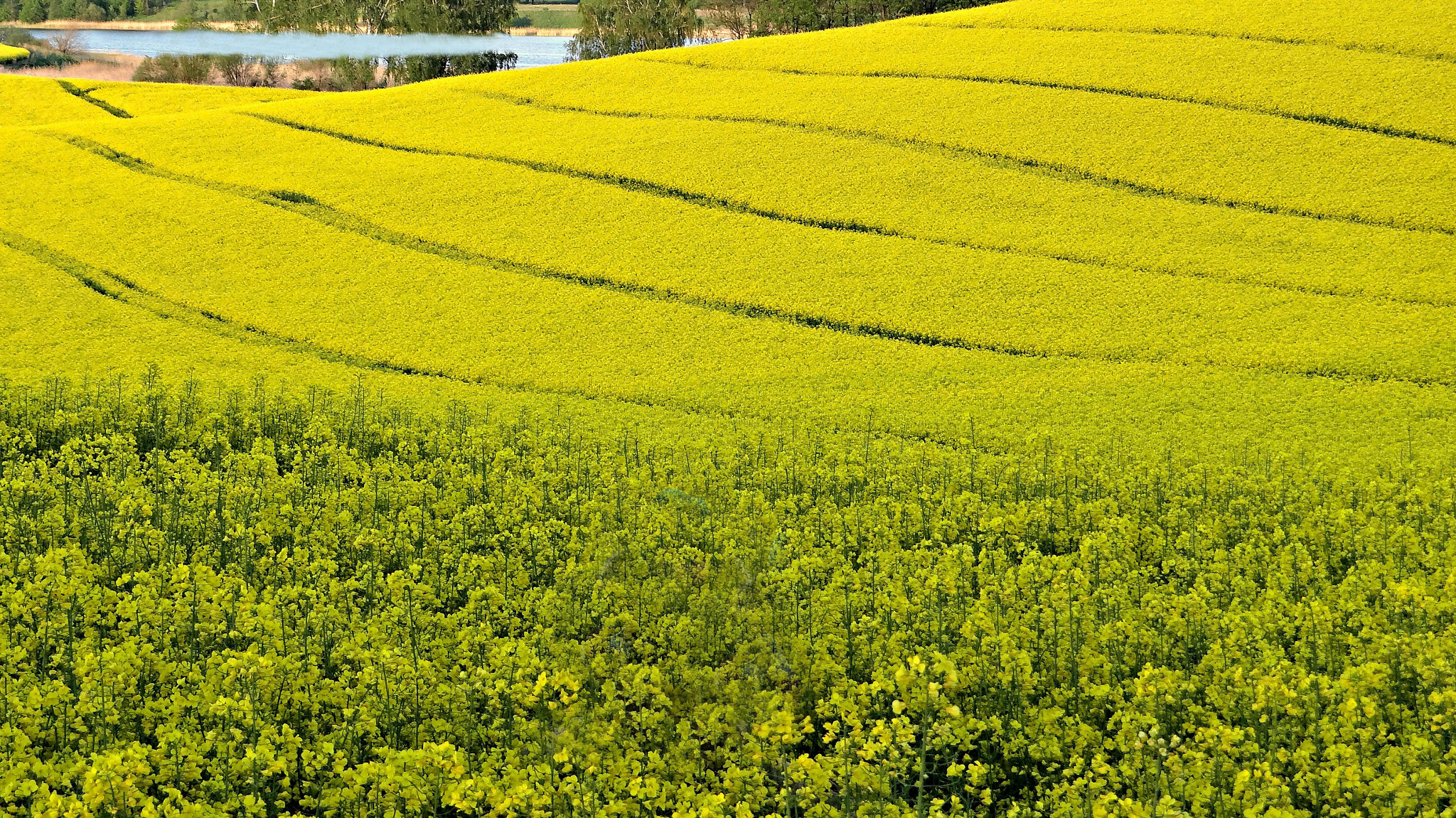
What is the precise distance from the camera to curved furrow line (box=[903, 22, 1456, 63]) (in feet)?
91.8

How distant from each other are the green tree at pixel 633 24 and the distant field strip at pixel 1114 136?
26.7m

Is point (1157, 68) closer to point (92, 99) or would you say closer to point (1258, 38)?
point (1258, 38)

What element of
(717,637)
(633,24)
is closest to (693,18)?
(633,24)

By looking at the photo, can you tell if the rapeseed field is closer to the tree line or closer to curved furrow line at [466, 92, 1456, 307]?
curved furrow line at [466, 92, 1456, 307]

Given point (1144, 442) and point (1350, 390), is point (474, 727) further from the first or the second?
point (1350, 390)

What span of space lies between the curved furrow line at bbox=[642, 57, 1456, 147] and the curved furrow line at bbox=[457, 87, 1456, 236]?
11.8ft

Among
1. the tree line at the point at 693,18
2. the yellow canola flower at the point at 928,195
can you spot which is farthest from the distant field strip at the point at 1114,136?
the tree line at the point at 693,18

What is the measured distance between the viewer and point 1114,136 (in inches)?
1007

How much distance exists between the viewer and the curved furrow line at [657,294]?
57.2ft

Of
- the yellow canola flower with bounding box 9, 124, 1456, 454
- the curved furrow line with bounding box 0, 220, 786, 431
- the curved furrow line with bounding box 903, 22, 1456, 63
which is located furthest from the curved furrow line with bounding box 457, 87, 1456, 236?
the curved furrow line with bounding box 903, 22, 1456, 63

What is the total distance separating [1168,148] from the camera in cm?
2494

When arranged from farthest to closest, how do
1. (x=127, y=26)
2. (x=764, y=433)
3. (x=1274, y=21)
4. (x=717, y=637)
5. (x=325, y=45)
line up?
(x=127, y=26) < (x=325, y=45) < (x=1274, y=21) < (x=764, y=433) < (x=717, y=637)

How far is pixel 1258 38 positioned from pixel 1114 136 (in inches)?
274

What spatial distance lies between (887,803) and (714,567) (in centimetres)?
385
